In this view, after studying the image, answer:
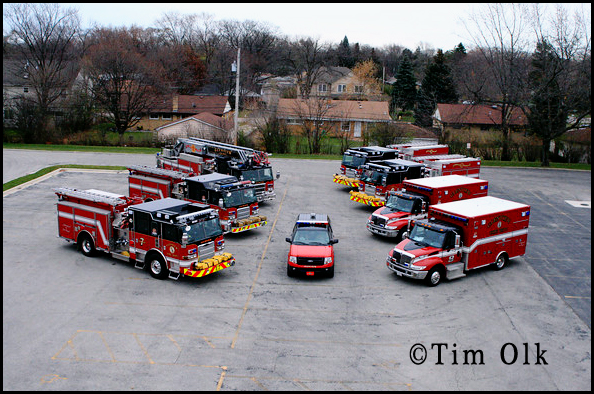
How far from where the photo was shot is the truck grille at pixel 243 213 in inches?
964

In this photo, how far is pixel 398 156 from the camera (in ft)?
121

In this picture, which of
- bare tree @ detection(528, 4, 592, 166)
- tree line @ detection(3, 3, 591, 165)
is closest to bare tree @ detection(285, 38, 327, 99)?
tree line @ detection(3, 3, 591, 165)

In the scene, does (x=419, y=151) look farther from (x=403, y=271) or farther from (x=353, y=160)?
(x=403, y=271)

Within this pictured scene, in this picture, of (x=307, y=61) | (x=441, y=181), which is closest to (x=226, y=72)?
(x=307, y=61)

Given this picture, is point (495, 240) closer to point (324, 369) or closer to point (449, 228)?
point (449, 228)

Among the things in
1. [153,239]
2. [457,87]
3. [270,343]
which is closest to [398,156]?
[153,239]

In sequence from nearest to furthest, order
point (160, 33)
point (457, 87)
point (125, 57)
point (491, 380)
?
point (491, 380) < point (125, 57) < point (457, 87) < point (160, 33)

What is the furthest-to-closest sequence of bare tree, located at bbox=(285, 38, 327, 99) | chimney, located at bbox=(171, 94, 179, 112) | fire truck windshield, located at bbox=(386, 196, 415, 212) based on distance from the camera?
1. bare tree, located at bbox=(285, 38, 327, 99)
2. chimney, located at bbox=(171, 94, 179, 112)
3. fire truck windshield, located at bbox=(386, 196, 415, 212)

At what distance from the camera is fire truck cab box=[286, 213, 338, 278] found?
63.6 ft

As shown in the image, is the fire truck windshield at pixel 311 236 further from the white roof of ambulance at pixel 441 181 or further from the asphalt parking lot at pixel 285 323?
the white roof of ambulance at pixel 441 181

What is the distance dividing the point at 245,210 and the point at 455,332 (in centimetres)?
1197

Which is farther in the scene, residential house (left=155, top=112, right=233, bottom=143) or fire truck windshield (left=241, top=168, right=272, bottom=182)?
residential house (left=155, top=112, right=233, bottom=143)

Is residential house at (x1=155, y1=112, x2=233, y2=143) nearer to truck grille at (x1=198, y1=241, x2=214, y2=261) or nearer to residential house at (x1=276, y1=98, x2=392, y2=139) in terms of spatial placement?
residential house at (x1=276, y1=98, x2=392, y2=139)

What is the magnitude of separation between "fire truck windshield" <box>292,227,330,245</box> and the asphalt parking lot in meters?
1.41
